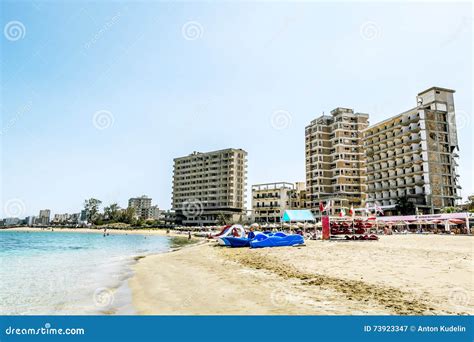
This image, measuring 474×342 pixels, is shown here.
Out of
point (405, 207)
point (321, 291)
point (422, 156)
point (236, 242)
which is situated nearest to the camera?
point (321, 291)

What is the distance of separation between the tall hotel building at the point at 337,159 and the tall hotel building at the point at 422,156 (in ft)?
32.6

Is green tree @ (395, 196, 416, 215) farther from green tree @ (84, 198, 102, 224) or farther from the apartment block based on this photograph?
green tree @ (84, 198, 102, 224)

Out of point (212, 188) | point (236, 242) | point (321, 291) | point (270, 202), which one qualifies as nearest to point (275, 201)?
point (270, 202)

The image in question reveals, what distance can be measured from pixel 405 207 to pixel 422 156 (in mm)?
13001

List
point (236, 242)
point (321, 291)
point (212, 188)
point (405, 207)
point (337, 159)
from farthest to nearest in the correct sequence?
point (212, 188) → point (337, 159) → point (405, 207) → point (236, 242) → point (321, 291)

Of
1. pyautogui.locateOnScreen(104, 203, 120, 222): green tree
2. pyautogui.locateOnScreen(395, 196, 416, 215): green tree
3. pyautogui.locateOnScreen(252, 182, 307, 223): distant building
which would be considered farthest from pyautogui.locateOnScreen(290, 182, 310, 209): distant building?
pyautogui.locateOnScreen(104, 203, 120, 222): green tree

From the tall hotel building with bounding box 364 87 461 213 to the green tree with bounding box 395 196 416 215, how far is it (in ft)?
5.66

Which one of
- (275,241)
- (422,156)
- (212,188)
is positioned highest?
(422,156)

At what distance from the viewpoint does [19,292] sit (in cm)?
1158

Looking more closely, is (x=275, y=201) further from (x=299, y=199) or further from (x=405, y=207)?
(x=405, y=207)

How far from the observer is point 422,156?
68.9 m

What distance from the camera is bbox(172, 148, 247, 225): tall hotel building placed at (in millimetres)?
111750

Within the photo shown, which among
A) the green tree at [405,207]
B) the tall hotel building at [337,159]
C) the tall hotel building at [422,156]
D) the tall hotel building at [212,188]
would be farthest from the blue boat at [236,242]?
the tall hotel building at [212,188]
